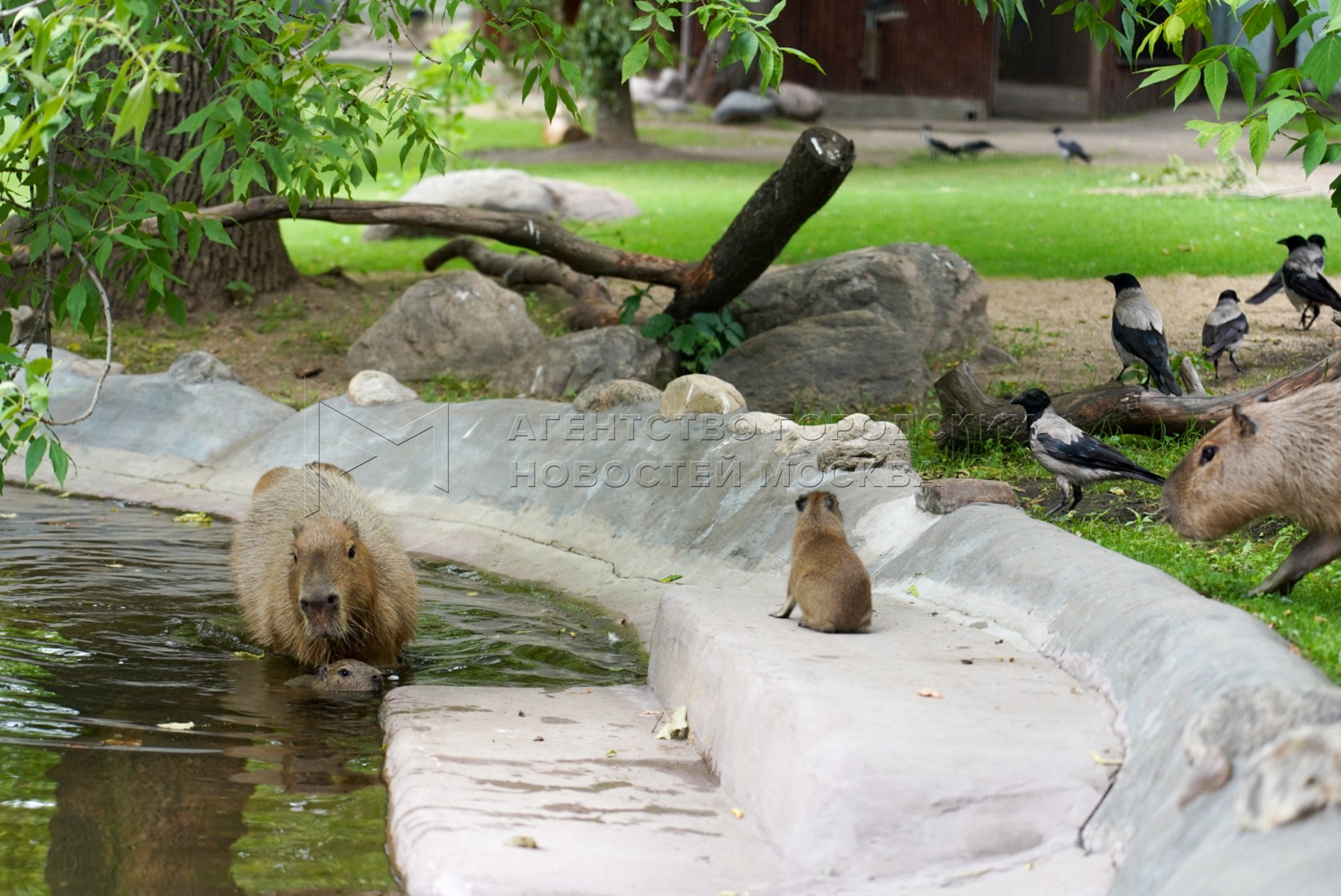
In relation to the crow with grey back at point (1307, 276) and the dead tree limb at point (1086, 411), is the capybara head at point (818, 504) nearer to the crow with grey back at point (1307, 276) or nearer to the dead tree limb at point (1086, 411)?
the dead tree limb at point (1086, 411)

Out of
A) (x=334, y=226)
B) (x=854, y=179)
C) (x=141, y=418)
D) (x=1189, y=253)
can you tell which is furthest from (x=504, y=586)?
(x=854, y=179)

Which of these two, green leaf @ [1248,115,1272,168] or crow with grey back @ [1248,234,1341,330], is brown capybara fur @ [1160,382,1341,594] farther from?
crow with grey back @ [1248,234,1341,330]

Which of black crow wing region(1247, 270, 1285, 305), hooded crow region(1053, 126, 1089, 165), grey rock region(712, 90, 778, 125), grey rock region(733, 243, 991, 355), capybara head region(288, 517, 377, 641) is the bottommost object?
capybara head region(288, 517, 377, 641)

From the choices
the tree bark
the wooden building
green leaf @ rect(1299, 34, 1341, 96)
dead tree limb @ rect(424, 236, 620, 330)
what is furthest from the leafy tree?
the wooden building

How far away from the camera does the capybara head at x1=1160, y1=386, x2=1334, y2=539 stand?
4586mm

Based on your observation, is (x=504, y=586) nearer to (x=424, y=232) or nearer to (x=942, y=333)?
(x=942, y=333)

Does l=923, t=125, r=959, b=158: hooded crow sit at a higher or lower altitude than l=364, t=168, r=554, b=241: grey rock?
higher

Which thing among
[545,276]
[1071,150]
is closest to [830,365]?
[545,276]

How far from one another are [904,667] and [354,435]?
224 inches

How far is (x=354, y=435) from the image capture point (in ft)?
29.6

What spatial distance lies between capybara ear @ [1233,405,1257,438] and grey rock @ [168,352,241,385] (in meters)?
7.37

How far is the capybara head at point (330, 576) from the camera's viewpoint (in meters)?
5.28

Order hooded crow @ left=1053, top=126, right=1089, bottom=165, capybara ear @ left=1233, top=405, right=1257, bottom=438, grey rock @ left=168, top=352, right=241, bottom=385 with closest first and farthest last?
capybara ear @ left=1233, top=405, right=1257, bottom=438 → grey rock @ left=168, top=352, right=241, bottom=385 → hooded crow @ left=1053, top=126, right=1089, bottom=165

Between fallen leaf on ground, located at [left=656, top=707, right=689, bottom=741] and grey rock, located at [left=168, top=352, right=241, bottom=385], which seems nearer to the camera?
fallen leaf on ground, located at [left=656, top=707, right=689, bottom=741]
